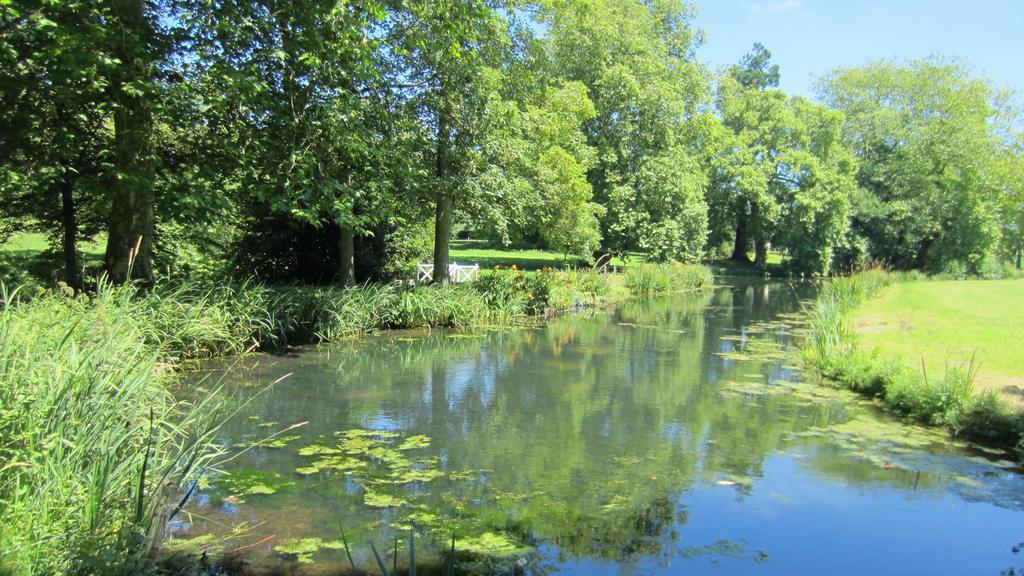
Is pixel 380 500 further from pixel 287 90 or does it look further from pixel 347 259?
pixel 347 259

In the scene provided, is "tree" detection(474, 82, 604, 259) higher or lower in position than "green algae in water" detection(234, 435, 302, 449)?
higher

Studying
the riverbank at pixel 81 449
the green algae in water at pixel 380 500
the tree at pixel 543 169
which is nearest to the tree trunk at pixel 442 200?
the tree at pixel 543 169

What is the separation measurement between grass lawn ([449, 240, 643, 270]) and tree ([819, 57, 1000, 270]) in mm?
15619

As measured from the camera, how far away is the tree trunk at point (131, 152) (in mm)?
10133

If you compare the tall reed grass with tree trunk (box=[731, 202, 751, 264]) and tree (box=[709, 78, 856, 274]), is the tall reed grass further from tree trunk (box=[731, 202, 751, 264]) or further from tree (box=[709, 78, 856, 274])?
tree trunk (box=[731, 202, 751, 264])

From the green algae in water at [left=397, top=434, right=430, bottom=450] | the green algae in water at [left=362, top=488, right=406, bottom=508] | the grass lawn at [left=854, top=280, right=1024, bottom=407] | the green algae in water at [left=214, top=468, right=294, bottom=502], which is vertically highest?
the grass lawn at [left=854, top=280, right=1024, bottom=407]

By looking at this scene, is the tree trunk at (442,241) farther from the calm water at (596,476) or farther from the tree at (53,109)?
the tree at (53,109)

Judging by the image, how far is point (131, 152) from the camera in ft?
35.7

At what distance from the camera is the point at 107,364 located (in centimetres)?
→ 500

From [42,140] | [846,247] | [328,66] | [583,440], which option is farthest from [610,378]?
[846,247]

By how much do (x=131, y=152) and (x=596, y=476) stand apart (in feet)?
30.3

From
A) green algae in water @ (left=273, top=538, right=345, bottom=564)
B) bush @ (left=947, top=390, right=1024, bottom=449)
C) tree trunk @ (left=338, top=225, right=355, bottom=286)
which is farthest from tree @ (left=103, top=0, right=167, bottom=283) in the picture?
bush @ (left=947, top=390, right=1024, bottom=449)

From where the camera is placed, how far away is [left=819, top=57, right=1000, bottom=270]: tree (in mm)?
38469

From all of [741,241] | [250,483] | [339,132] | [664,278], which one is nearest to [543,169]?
[339,132]
